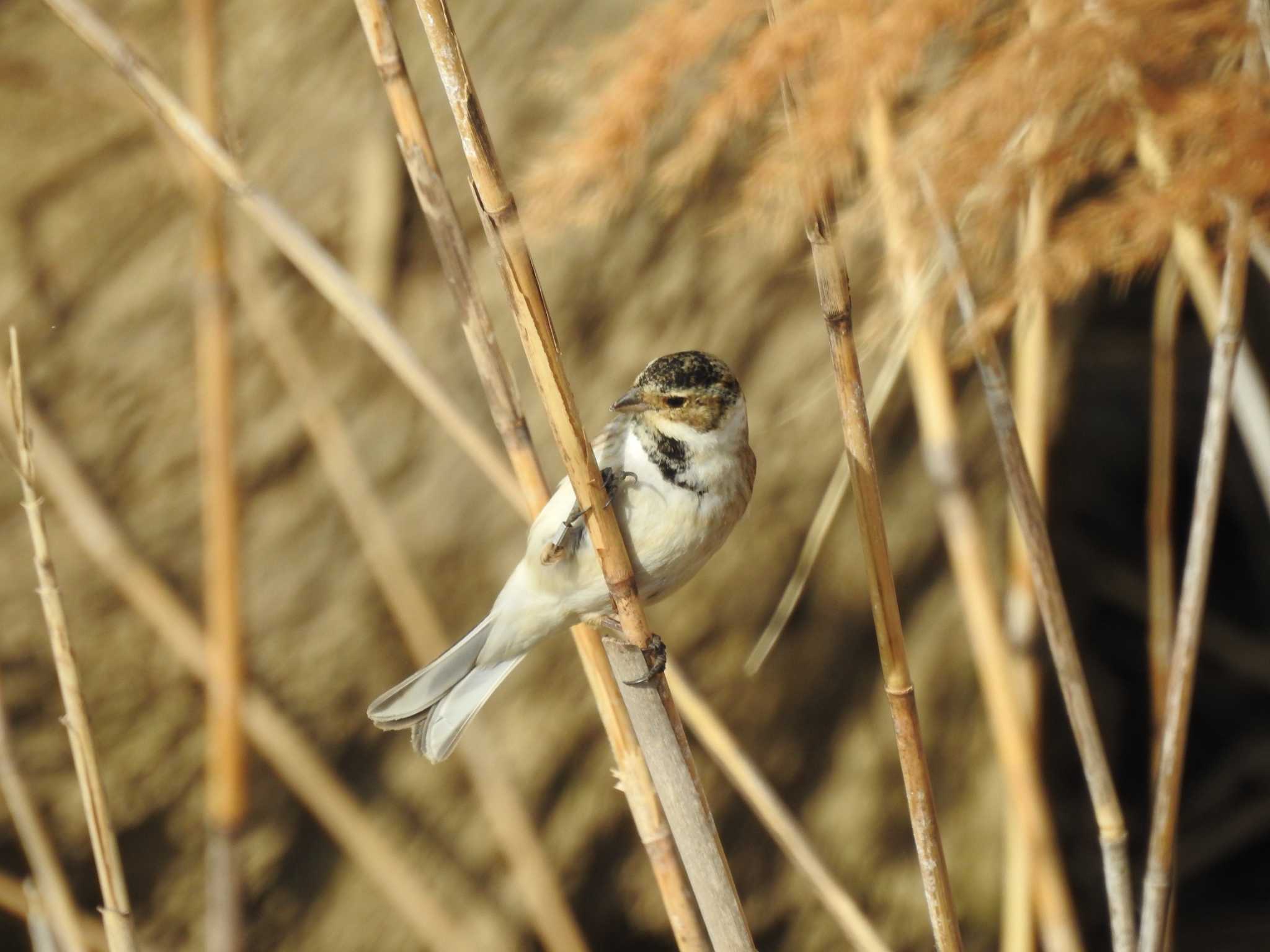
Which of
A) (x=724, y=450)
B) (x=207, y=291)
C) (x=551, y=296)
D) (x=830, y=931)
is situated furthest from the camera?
(x=830, y=931)

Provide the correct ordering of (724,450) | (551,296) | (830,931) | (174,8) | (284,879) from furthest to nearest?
(830,931) < (551,296) < (284,879) < (174,8) < (724,450)

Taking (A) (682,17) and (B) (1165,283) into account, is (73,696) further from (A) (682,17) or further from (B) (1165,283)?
(B) (1165,283)

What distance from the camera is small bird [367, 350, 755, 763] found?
1.19 m

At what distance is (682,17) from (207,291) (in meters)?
0.62

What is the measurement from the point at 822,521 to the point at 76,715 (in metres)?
0.97

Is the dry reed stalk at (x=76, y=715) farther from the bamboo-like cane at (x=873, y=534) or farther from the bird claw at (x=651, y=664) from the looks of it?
the bamboo-like cane at (x=873, y=534)

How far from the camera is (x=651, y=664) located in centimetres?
89

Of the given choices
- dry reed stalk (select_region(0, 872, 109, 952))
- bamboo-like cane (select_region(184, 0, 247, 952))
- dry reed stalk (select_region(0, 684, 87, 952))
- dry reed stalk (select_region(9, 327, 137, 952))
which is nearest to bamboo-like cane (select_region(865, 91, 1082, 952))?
bamboo-like cane (select_region(184, 0, 247, 952))

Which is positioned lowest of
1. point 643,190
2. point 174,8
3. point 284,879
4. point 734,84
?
point 284,879

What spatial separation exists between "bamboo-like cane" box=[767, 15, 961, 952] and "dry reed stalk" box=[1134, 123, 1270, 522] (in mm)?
438

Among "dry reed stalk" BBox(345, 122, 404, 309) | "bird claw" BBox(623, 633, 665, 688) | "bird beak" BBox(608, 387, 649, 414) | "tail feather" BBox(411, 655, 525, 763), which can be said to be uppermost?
"dry reed stalk" BBox(345, 122, 404, 309)

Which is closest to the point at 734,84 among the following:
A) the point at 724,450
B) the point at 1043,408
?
the point at 724,450

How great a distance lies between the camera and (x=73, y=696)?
829 millimetres

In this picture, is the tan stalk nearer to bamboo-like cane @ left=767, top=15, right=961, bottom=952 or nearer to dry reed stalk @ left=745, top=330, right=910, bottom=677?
dry reed stalk @ left=745, top=330, right=910, bottom=677
